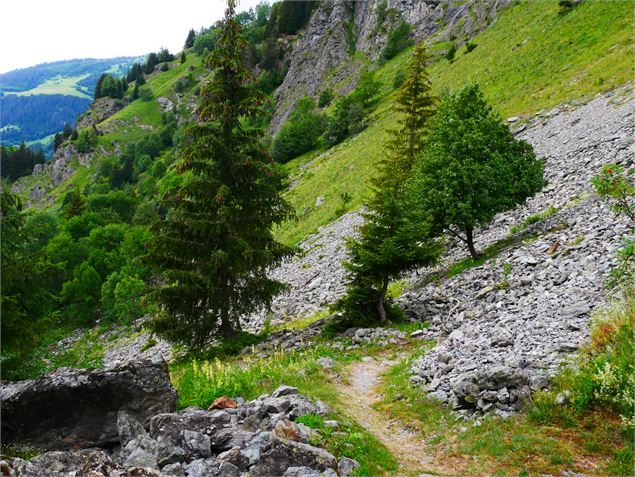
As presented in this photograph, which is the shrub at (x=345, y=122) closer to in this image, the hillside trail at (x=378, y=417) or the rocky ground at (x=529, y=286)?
the rocky ground at (x=529, y=286)

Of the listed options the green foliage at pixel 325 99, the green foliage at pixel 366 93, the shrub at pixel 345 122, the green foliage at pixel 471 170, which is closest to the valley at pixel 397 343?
the green foliage at pixel 471 170

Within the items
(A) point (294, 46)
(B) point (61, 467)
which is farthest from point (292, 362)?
(A) point (294, 46)

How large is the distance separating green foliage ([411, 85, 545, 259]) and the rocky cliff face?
83135 mm

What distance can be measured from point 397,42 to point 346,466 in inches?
4639

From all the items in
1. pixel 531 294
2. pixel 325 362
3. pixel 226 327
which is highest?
pixel 531 294

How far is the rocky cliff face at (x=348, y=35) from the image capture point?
10875cm

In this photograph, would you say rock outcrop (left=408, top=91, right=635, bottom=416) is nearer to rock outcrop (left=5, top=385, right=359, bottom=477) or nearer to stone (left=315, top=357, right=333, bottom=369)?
stone (left=315, top=357, right=333, bottom=369)

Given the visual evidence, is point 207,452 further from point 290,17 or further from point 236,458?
point 290,17

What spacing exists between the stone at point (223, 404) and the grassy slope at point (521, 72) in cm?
2314

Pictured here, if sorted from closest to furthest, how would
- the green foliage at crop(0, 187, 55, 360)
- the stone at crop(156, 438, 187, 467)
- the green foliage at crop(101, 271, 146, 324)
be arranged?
the stone at crop(156, 438, 187, 467) < the green foliage at crop(0, 187, 55, 360) < the green foliage at crop(101, 271, 146, 324)

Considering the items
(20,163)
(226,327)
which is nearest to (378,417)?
(226,327)

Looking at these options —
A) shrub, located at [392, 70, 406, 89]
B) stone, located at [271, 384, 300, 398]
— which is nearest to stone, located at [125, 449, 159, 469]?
stone, located at [271, 384, 300, 398]

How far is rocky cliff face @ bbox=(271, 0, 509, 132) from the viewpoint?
10875 cm

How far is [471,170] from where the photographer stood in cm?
2094
